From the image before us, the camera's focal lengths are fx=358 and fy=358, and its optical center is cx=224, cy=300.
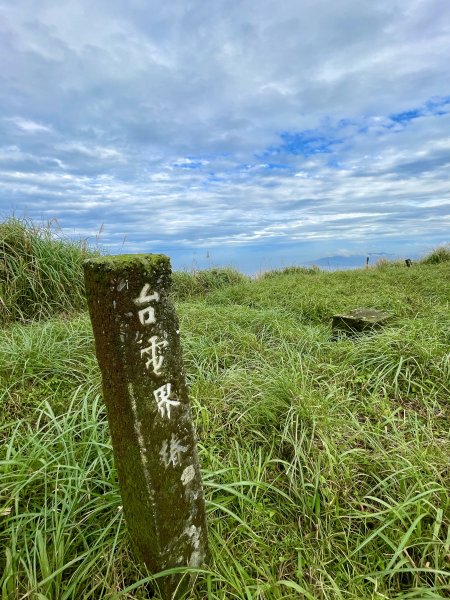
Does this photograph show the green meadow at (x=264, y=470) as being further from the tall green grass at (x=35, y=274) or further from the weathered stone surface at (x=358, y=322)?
the tall green grass at (x=35, y=274)

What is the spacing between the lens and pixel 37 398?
96.0 inches

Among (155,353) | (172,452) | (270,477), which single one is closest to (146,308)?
(155,353)

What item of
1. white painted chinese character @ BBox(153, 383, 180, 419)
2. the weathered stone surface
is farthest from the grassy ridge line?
the weathered stone surface

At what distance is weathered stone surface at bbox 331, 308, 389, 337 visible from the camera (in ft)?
13.2

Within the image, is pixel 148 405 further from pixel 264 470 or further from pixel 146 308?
pixel 264 470

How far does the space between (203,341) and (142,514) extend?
234 centimetres

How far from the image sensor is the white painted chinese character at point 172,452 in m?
1.17

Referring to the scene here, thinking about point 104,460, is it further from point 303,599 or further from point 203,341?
point 203,341

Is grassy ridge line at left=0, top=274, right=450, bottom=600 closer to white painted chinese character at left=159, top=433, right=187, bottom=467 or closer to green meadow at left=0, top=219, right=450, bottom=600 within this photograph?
green meadow at left=0, top=219, right=450, bottom=600

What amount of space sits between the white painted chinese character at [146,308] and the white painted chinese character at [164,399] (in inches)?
8.9

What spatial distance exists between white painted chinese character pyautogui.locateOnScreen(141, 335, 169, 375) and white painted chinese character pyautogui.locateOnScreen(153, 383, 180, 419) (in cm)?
6

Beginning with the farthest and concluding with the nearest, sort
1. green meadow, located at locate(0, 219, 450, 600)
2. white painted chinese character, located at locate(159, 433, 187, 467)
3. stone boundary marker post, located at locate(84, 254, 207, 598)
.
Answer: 1. green meadow, located at locate(0, 219, 450, 600)
2. white painted chinese character, located at locate(159, 433, 187, 467)
3. stone boundary marker post, located at locate(84, 254, 207, 598)

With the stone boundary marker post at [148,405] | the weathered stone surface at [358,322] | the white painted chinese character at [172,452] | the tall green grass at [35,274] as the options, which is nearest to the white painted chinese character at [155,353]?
the stone boundary marker post at [148,405]

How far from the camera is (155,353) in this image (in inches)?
43.8
